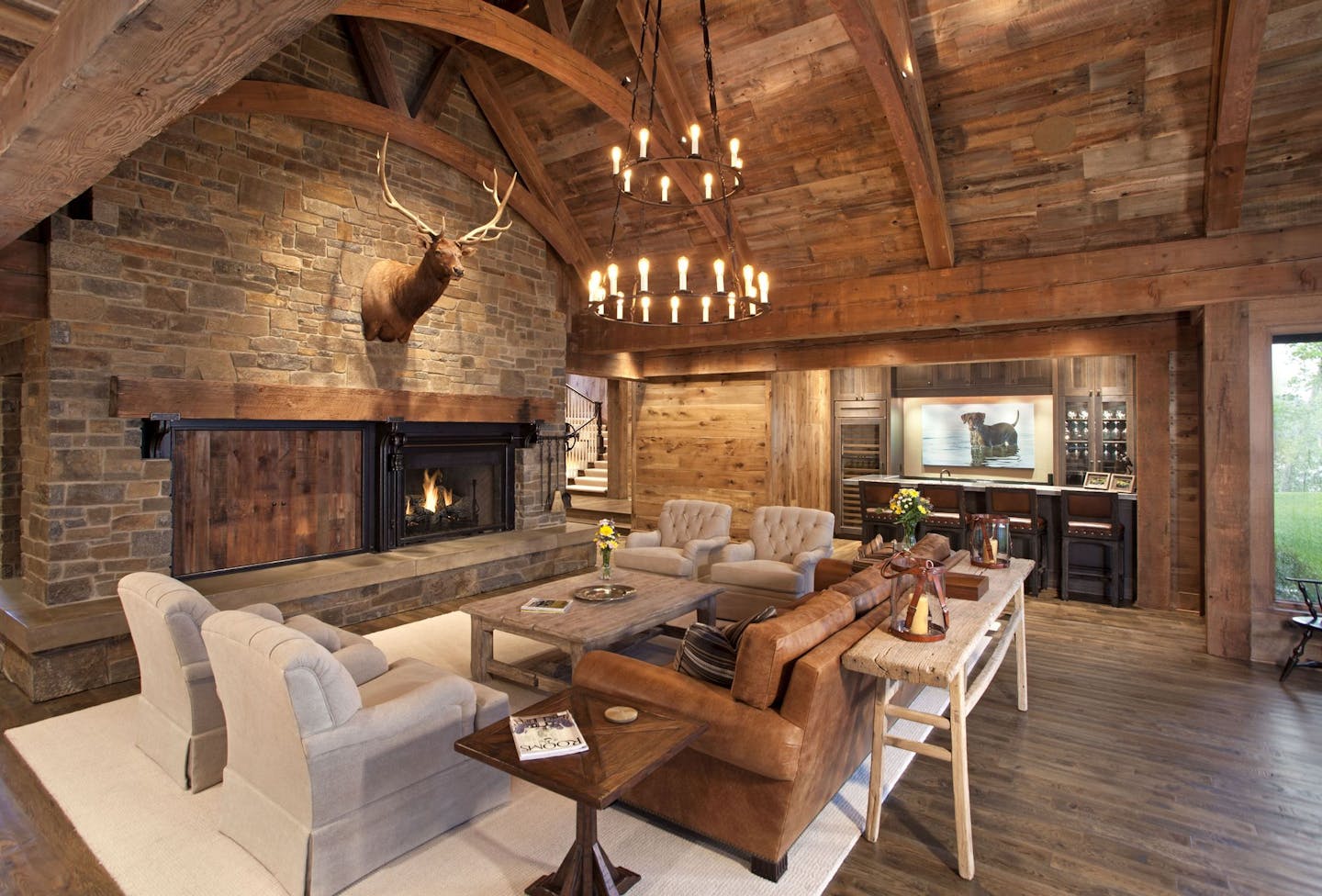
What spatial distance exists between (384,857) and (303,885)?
0.29 metres

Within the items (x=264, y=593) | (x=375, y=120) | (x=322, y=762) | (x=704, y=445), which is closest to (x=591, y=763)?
(x=322, y=762)

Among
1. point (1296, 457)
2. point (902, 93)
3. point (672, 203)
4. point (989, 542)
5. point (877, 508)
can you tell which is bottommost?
point (877, 508)

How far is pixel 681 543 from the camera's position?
6570mm

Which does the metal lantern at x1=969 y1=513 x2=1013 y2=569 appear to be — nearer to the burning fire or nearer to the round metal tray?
the round metal tray

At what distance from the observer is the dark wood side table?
2027 millimetres

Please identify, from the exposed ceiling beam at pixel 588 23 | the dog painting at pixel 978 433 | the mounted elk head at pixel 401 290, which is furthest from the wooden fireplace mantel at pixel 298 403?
the dog painting at pixel 978 433

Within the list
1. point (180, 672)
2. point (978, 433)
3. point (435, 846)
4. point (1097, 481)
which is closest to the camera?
point (435, 846)

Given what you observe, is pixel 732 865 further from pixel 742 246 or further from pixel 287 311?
pixel 742 246

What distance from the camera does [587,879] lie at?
7.55ft

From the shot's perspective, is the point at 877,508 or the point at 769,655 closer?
the point at 769,655

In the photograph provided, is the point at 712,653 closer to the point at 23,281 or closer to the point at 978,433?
the point at 23,281

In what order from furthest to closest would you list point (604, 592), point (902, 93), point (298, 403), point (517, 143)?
point (517, 143) → point (298, 403) → point (902, 93) → point (604, 592)

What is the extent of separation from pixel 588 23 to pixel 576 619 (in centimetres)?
495

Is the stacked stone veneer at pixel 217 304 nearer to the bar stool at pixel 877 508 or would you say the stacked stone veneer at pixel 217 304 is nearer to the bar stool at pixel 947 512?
the bar stool at pixel 877 508
